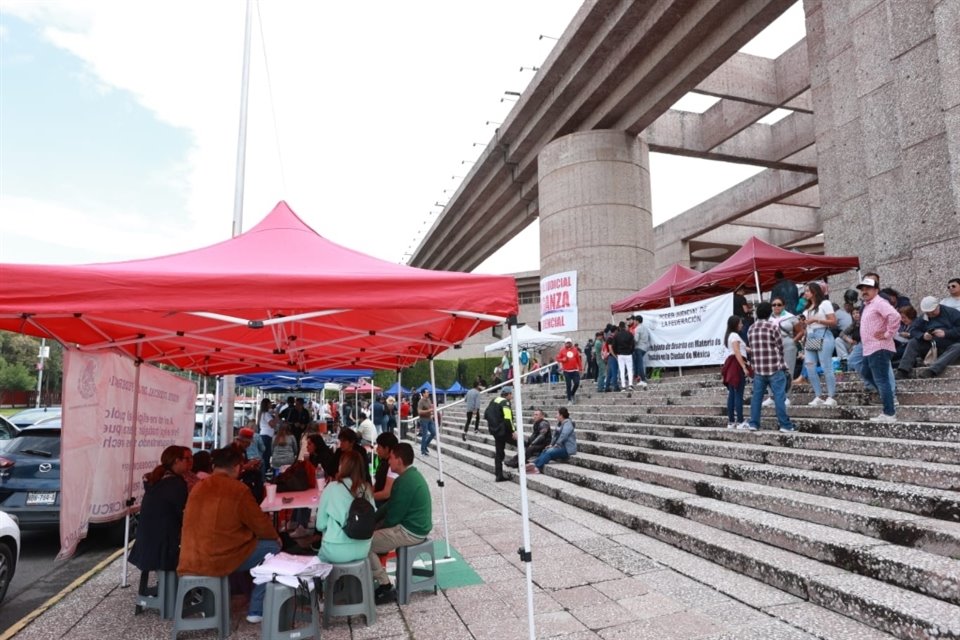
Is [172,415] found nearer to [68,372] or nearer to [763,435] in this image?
[68,372]

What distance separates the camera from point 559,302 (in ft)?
66.2

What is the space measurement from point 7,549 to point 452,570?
3868mm

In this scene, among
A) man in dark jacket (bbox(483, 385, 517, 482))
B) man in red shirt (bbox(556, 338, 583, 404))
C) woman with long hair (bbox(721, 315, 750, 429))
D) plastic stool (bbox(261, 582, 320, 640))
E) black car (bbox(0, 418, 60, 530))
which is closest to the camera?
plastic stool (bbox(261, 582, 320, 640))

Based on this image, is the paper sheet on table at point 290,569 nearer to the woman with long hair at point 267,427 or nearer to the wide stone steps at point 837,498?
the wide stone steps at point 837,498

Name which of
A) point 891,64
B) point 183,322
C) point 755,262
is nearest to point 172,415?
point 183,322

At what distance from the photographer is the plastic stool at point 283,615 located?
356 centimetres

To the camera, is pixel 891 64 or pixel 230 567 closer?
pixel 230 567

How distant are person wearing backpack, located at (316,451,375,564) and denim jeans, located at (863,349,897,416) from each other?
17.9 feet

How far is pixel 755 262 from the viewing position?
11523 mm

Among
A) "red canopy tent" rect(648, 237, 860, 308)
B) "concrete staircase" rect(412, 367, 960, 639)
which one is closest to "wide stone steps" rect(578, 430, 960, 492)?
"concrete staircase" rect(412, 367, 960, 639)

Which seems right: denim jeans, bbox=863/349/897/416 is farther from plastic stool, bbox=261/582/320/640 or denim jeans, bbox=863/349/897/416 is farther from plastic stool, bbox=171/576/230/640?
plastic stool, bbox=171/576/230/640

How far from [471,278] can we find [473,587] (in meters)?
2.74

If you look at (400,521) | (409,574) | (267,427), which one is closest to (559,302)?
(267,427)

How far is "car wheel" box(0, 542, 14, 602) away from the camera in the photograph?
15.1 feet
